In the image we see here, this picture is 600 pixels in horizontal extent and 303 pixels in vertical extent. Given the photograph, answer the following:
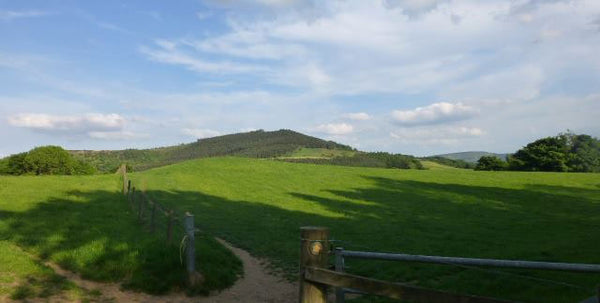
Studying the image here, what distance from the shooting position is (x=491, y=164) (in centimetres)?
8106

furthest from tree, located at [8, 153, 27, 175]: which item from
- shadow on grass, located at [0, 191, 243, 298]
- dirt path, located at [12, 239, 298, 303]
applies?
dirt path, located at [12, 239, 298, 303]

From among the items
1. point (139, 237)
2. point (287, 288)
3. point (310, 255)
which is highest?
point (310, 255)

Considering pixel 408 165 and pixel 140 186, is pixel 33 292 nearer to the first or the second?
pixel 140 186

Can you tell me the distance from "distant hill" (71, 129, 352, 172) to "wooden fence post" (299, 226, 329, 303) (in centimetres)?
11406

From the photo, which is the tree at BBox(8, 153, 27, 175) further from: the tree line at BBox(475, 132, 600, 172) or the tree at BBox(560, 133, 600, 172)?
the tree at BBox(560, 133, 600, 172)

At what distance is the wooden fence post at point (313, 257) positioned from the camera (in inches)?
205

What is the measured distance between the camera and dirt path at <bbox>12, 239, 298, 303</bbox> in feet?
35.0

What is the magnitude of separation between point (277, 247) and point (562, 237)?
36.5ft

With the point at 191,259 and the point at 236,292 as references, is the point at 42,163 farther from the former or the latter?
the point at 236,292

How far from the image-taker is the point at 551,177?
142ft

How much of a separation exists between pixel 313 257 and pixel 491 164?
8315cm

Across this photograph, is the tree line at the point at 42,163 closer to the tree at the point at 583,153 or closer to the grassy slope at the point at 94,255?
the grassy slope at the point at 94,255

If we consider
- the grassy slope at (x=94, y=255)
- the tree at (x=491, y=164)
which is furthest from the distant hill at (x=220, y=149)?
the grassy slope at (x=94, y=255)

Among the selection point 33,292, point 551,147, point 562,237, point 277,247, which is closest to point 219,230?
point 277,247
